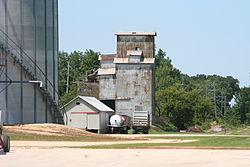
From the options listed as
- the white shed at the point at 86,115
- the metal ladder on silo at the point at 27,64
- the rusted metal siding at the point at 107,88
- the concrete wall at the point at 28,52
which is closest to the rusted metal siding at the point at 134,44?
the rusted metal siding at the point at 107,88

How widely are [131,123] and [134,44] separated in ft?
49.2

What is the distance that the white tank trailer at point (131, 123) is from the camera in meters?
80.6

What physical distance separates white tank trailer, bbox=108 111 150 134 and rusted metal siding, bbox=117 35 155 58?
37.4 ft

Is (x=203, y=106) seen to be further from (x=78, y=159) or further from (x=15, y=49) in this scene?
(x=78, y=159)

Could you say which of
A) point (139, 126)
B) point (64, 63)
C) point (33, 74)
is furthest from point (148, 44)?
point (64, 63)

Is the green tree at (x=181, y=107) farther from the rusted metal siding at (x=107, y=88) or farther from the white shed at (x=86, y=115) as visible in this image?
the white shed at (x=86, y=115)

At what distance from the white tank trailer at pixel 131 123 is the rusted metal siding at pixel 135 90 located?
5324mm

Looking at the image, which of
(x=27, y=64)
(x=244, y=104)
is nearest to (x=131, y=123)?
(x=27, y=64)

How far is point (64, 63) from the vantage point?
187000 mm

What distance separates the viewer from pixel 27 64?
64500mm

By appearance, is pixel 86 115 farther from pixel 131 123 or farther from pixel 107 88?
pixel 107 88

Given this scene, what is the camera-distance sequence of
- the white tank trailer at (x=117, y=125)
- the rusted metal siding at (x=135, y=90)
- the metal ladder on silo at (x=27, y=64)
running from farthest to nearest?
the rusted metal siding at (x=135, y=90), the white tank trailer at (x=117, y=125), the metal ladder on silo at (x=27, y=64)

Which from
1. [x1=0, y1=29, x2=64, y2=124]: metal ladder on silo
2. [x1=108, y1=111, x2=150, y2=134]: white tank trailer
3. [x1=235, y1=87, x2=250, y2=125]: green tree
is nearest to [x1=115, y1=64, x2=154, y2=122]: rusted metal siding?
[x1=108, y1=111, x2=150, y2=134]: white tank trailer

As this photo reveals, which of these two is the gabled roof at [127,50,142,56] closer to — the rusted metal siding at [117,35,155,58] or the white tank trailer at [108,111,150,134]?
the rusted metal siding at [117,35,155,58]
